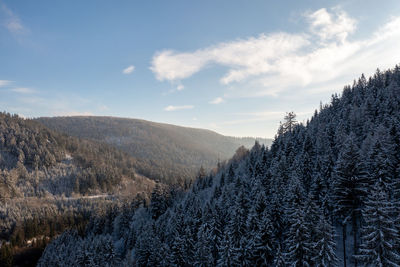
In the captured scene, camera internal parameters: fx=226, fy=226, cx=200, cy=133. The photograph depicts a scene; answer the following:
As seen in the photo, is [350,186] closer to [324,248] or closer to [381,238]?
[381,238]

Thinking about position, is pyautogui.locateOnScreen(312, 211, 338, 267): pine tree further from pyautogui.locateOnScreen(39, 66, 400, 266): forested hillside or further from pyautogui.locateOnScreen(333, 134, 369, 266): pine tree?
pyautogui.locateOnScreen(333, 134, 369, 266): pine tree

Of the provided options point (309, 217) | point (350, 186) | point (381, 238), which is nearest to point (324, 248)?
point (309, 217)

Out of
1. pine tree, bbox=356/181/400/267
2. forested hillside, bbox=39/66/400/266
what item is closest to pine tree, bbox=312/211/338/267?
forested hillside, bbox=39/66/400/266

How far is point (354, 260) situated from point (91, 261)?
56558 millimetres

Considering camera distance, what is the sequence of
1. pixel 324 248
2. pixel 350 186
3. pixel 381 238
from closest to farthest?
1. pixel 381 238
2. pixel 324 248
3. pixel 350 186

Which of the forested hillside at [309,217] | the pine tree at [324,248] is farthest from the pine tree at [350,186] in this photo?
the pine tree at [324,248]

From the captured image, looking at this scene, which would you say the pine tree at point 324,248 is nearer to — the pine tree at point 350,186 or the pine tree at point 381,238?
the pine tree at point 381,238

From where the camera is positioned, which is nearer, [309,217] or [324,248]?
[324,248]

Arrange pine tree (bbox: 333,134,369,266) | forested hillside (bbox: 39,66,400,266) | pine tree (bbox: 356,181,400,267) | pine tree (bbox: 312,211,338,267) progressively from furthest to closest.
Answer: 1. pine tree (bbox: 333,134,369,266)
2. forested hillside (bbox: 39,66,400,266)
3. pine tree (bbox: 312,211,338,267)
4. pine tree (bbox: 356,181,400,267)

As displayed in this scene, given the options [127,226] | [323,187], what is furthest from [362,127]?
[127,226]

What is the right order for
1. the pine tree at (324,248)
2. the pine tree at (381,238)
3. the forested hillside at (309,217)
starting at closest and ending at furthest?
the pine tree at (381,238)
the pine tree at (324,248)
the forested hillside at (309,217)

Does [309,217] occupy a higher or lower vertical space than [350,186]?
lower

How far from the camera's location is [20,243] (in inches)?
4496

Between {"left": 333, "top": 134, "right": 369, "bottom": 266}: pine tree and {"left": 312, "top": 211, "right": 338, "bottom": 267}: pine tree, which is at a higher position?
{"left": 333, "top": 134, "right": 369, "bottom": 266}: pine tree
